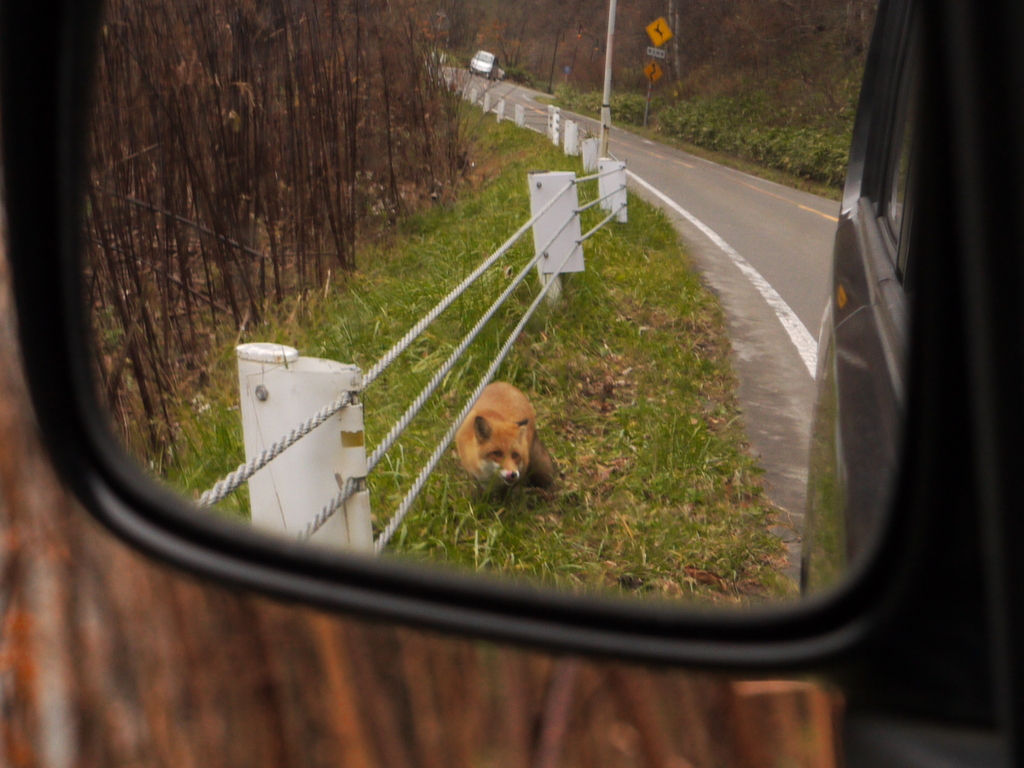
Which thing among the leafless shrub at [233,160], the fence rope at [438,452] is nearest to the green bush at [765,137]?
the leafless shrub at [233,160]

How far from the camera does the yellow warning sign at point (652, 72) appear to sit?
2079 millimetres

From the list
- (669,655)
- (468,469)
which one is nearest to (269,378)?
(669,655)

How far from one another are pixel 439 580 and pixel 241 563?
1.02 feet

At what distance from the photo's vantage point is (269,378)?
2205 mm

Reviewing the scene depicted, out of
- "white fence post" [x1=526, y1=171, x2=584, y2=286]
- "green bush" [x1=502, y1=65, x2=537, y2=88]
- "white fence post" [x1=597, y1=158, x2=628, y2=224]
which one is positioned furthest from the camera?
"white fence post" [x1=597, y1=158, x2=628, y2=224]

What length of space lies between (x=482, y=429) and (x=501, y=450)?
4.9 inches

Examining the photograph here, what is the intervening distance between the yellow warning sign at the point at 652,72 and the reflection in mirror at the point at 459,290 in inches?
1.2

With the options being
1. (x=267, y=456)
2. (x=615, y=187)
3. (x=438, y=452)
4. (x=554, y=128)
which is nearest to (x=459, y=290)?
(x=438, y=452)

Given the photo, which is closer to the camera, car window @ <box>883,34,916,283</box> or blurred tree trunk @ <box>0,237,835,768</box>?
car window @ <box>883,34,916,283</box>

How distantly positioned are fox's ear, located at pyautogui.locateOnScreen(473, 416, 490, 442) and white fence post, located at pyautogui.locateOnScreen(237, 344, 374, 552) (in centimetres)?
161

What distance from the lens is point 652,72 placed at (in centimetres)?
216

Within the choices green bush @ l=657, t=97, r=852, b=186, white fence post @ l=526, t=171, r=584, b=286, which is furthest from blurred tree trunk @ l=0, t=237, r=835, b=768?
white fence post @ l=526, t=171, r=584, b=286

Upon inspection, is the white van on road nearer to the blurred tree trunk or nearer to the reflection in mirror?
the reflection in mirror

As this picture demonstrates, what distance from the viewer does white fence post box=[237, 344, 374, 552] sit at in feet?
7.22
